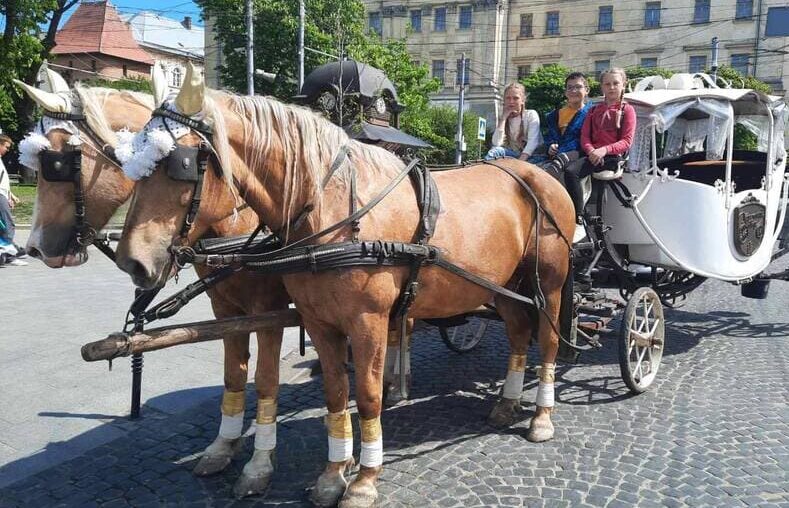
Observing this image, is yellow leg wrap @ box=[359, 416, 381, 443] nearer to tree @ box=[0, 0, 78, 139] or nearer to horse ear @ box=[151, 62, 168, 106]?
horse ear @ box=[151, 62, 168, 106]

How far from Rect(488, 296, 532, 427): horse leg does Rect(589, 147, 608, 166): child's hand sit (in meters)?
1.34

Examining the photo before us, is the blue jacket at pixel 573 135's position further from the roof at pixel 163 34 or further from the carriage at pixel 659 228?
the roof at pixel 163 34

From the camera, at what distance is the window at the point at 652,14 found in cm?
4519

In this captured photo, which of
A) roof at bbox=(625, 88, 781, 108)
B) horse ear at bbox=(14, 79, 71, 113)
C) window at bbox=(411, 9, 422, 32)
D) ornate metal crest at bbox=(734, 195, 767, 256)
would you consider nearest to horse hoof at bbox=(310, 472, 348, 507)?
horse ear at bbox=(14, 79, 71, 113)

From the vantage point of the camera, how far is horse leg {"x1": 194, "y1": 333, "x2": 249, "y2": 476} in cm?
343

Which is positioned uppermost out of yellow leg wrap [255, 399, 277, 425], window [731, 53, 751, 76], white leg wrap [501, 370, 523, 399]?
window [731, 53, 751, 76]

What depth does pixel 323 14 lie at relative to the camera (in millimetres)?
27062

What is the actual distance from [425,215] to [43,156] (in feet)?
5.82

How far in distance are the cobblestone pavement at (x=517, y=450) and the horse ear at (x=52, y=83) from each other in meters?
2.14

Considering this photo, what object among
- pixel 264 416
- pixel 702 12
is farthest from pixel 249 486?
pixel 702 12

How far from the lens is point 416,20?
1986 inches

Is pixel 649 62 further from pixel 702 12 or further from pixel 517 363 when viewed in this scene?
pixel 517 363

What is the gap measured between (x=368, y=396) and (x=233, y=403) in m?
0.99

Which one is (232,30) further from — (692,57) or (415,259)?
(692,57)
